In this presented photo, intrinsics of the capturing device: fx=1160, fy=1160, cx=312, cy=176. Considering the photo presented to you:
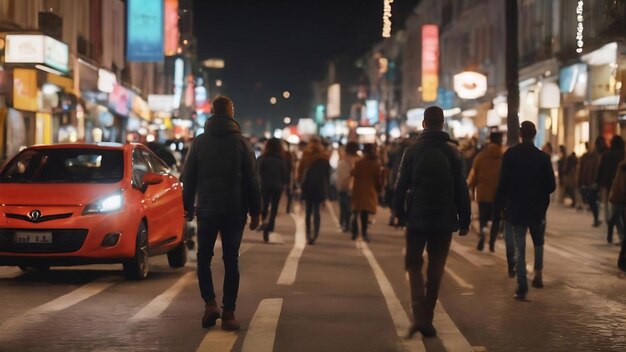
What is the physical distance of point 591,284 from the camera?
1348 centimetres

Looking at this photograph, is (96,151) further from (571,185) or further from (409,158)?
(571,185)

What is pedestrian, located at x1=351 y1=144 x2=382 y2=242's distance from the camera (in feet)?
64.9

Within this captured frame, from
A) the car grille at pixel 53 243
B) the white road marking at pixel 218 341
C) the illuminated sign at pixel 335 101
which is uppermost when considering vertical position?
the illuminated sign at pixel 335 101

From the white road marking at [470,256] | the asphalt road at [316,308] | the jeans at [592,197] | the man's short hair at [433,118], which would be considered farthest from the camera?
the jeans at [592,197]

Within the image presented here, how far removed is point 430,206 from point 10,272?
21.3ft

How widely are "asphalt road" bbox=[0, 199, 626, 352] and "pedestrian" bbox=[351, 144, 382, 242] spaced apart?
288 cm

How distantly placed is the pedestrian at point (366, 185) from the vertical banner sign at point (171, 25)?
156ft

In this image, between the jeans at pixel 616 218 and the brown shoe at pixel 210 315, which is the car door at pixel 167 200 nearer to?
the brown shoe at pixel 210 315

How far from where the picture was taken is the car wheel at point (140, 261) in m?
12.6

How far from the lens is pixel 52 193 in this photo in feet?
40.5

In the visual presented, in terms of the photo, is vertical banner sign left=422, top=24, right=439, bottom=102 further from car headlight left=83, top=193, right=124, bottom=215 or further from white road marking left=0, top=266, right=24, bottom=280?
car headlight left=83, top=193, right=124, bottom=215

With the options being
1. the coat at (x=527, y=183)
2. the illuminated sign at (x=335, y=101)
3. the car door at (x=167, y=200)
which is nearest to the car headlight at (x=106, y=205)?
the car door at (x=167, y=200)

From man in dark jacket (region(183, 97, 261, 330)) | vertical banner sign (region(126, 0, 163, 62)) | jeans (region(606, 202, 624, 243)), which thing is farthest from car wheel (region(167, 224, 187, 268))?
vertical banner sign (region(126, 0, 163, 62))

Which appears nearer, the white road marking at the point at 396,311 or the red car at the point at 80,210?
the white road marking at the point at 396,311
